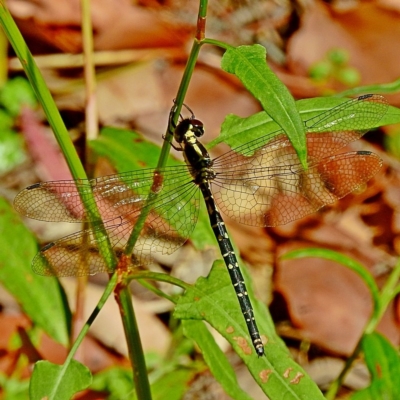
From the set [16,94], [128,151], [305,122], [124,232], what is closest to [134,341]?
[124,232]

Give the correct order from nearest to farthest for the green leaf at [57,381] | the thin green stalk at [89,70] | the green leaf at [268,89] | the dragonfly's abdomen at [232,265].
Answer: the green leaf at [268,89]
the green leaf at [57,381]
the dragonfly's abdomen at [232,265]
the thin green stalk at [89,70]

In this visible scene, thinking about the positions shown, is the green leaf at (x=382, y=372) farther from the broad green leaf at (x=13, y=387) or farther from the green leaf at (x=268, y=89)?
the broad green leaf at (x=13, y=387)

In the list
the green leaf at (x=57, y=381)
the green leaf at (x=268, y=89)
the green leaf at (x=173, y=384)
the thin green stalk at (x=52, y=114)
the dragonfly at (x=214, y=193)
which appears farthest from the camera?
the green leaf at (x=173, y=384)

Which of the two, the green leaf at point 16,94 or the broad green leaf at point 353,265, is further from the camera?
the green leaf at point 16,94

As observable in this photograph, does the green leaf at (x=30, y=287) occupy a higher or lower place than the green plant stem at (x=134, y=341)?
higher

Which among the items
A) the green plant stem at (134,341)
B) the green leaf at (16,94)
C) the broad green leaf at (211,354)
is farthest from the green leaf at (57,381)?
the green leaf at (16,94)

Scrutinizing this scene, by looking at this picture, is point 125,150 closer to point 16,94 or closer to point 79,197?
point 79,197

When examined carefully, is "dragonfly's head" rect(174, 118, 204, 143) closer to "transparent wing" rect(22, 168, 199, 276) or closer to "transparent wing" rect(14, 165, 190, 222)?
"transparent wing" rect(22, 168, 199, 276)
